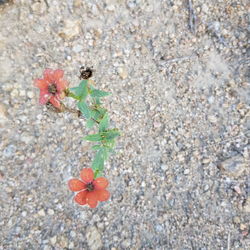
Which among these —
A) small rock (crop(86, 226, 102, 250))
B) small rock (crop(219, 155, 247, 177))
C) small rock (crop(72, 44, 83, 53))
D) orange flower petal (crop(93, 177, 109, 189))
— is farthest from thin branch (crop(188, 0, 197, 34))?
small rock (crop(86, 226, 102, 250))

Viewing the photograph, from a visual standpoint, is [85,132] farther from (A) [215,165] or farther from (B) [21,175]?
(A) [215,165]

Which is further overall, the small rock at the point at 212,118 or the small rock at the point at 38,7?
the small rock at the point at 38,7

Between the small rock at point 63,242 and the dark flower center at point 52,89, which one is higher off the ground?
the dark flower center at point 52,89

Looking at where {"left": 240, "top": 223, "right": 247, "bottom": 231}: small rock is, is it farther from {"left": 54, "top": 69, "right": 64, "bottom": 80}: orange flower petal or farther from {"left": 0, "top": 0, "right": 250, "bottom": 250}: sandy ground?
{"left": 54, "top": 69, "right": 64, "bottom": 80}: orange flower petal

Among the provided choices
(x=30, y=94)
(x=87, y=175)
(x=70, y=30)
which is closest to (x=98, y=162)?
(x=87, y=175)

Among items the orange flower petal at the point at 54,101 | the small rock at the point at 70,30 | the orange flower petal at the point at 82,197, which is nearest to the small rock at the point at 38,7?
the small rock at the point at 70,30

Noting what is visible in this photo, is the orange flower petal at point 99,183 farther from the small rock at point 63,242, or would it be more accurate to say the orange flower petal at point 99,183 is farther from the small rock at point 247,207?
the small rock at point 247,207

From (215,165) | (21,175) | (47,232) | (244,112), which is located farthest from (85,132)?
(244,112)

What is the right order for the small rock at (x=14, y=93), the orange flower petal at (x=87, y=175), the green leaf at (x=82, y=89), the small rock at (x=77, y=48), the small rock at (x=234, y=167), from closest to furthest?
the green leaf at (x=82, y=89) < the orange flower petal at (x=87, y=175) < the small rock at (x=234, y=167) < the small rock at (x=14, y=93) < the small rock at (x=77, y=48)
